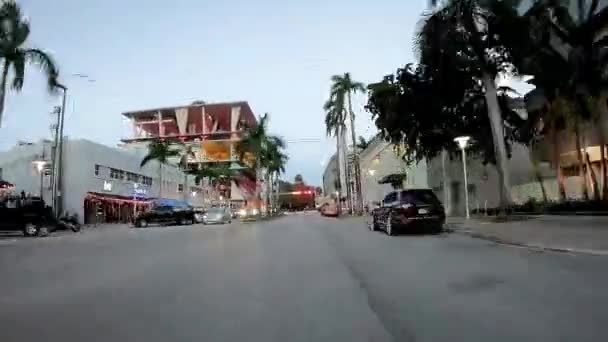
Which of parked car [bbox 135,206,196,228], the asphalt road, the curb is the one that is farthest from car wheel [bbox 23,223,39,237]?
the curb

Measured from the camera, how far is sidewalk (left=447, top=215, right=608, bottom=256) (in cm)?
1388

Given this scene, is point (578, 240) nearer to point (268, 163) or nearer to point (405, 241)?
point (405, 241)

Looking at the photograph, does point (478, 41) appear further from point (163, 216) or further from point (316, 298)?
point (163, 216)

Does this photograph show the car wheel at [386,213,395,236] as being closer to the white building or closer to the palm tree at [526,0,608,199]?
the palm tree at [526,0,608,199]

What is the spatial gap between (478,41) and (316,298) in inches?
924

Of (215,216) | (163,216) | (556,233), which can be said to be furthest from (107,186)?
(556,233)

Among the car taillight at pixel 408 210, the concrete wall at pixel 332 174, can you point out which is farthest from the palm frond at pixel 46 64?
the concrete wall at pixel 332 174

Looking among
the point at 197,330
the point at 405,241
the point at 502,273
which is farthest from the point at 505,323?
the point at 405,241

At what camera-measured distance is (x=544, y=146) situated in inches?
1433

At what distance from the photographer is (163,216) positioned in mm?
48062

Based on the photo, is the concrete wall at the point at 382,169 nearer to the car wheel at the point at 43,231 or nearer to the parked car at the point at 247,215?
the parked car at the point at 247,215

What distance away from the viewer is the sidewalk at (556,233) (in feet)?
45.5

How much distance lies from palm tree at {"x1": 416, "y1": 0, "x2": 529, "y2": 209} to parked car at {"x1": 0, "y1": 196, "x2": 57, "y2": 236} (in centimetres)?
2380

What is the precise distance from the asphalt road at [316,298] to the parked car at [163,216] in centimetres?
3318
